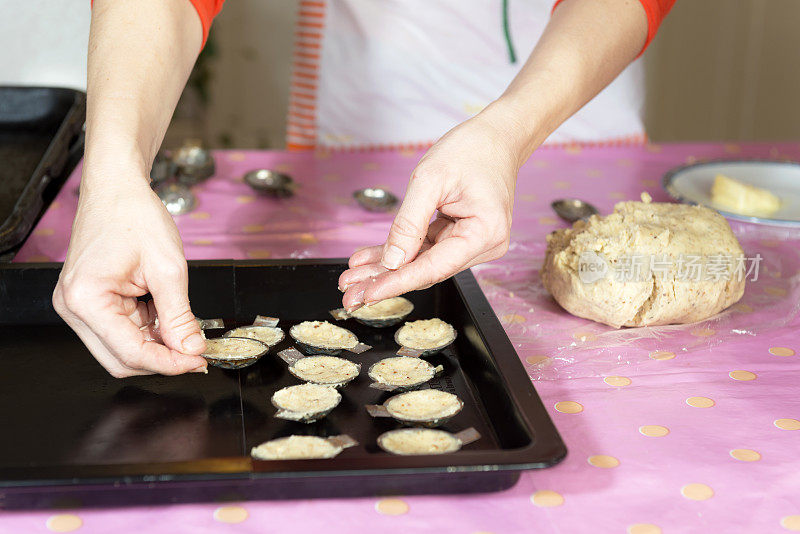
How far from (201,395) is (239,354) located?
82 millimetres

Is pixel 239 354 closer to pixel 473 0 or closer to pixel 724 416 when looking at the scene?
pixel 724 416

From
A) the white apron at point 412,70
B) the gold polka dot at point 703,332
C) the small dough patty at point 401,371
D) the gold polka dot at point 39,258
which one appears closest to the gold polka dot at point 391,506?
the small dough patty at point 401,371

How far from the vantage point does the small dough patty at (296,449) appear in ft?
2.79

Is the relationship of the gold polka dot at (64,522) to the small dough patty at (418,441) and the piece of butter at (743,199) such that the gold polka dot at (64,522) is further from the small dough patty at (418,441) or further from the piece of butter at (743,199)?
the piece of butter at (743,199)

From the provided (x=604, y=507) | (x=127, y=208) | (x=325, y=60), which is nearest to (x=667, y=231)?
(x=604, y=507)

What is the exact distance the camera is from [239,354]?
1.06 metres

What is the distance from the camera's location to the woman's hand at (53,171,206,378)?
2.96ft

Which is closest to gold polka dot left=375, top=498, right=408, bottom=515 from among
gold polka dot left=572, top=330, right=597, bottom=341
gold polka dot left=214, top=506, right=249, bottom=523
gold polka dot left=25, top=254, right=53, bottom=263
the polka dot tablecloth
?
the polka dot tablecloth

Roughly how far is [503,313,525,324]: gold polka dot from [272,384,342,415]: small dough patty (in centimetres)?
32

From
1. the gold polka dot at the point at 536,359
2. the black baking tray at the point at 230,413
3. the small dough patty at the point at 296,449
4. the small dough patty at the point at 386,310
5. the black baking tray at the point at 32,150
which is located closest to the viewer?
the black baking tray at the point at 230,413

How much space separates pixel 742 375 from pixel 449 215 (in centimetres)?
43

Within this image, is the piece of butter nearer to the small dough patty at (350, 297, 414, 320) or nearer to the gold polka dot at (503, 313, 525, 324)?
the gold polka dot at (503, 313, 525, 324)

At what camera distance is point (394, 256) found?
100 centimetres

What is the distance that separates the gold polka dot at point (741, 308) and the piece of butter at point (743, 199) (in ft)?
1.03
